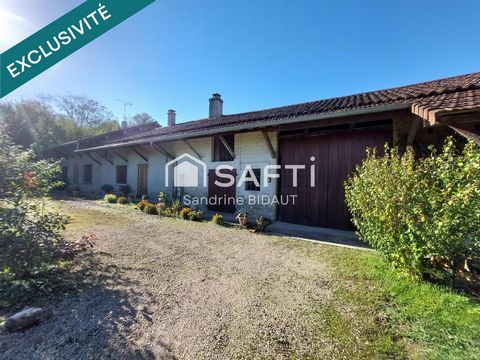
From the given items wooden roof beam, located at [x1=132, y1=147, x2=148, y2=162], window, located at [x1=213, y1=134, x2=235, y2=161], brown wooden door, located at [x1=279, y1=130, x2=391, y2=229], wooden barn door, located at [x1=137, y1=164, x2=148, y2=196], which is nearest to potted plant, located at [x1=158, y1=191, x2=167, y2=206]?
wooden barn door, located at [x1=137, y1=164, x2=148, y2=196]

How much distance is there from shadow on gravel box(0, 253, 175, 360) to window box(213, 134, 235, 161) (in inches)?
247

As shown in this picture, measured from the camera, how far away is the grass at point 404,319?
193cm

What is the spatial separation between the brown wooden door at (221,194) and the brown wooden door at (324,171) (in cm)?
207

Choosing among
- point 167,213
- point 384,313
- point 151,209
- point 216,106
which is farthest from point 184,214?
point 216,106

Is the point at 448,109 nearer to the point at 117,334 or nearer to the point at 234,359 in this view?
the point at 234,359

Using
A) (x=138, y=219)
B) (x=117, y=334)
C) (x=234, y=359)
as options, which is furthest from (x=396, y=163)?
(x=138, y=219)

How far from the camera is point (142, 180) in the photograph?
472 inches

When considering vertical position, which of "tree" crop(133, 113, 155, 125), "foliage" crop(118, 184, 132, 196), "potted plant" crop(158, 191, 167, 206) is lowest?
"potted plant" crop(158, 191, 167, 206)

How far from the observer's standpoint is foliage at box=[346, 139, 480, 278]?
97.0 inches

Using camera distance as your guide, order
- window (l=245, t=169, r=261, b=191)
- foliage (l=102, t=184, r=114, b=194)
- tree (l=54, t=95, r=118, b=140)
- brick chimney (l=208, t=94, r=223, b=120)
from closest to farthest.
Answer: window (l=245, t=169, r=261, b=191)
brick chimney (l=208, t=94, r=223, b=120)
foliage (l=102, t=184, r=114, b=194)
tree (l=54, t=95, r=118, b=140)

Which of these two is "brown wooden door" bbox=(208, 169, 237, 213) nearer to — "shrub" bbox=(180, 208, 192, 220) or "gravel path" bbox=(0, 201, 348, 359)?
"shrub" bbox=(180, 208, 192, 220)

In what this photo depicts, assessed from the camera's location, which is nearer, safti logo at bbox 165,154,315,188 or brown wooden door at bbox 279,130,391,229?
brown wooden door at bbox 279,130,391,229

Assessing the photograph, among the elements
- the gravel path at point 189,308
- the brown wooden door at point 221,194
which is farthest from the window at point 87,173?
the gravel path at point 189,308

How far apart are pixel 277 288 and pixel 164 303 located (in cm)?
153
